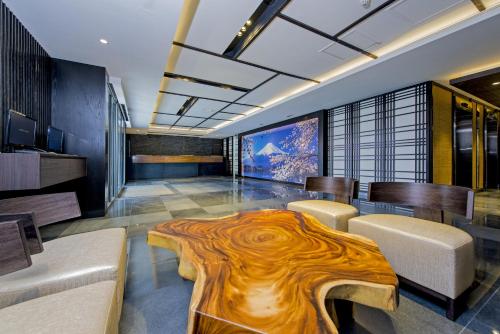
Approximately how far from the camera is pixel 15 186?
158 cm

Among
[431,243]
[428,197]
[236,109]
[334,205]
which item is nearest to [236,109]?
[236,109]

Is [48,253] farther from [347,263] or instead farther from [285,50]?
[285,50]

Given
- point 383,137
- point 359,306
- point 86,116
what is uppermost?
point 86,116

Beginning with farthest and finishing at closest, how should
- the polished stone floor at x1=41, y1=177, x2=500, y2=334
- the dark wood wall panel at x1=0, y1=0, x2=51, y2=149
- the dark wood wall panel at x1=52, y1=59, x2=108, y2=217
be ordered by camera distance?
the dark wood wall panel at x1=52, y1=59, x2=108, y2=217 < the dark wood wall panel at x1=0, y1=0, x2=51, y2=149 < the polished stone floor at x1=41, y1=177, x2=500, y2=334

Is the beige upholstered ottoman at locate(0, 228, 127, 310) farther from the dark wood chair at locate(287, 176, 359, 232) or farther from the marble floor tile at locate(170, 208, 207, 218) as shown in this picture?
the marble floor tile at locate(170, 208, 207, 218)

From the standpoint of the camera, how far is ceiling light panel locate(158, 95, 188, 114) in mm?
5664

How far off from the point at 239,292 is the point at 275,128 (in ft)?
27.8

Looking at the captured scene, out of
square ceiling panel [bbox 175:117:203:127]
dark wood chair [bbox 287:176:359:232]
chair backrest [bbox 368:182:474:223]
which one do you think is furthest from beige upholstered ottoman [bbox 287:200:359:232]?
square ceiling panel [bbox 175:117:203:127]

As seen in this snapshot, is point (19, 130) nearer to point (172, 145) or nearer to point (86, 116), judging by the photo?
point (86, 116)

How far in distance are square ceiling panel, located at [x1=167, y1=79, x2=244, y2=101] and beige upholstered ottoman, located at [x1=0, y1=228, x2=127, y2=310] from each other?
13.2 feet

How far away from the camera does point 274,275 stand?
777 mm

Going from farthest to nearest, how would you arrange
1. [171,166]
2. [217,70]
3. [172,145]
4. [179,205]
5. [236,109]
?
1. [172,145]
2. [171,166]
3. [236,109]
4. [179,205]
5. [217,70]

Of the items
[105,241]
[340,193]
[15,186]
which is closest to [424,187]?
[340,193]

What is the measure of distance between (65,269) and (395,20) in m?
3.97
